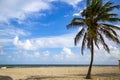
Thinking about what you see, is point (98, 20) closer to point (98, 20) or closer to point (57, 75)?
point (98, 20)

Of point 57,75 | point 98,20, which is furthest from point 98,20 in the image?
point 57,75

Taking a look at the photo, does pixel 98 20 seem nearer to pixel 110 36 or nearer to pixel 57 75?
pixel 110 36

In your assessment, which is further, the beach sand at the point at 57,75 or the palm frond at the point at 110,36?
the beach sand at the point at 57,75

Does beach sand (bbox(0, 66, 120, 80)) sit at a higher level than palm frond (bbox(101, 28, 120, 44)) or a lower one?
lower

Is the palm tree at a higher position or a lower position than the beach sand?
higher

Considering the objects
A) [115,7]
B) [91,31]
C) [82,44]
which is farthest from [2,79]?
[115,7]

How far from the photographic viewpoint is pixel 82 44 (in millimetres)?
18516

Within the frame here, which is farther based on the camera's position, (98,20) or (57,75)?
(57,75)

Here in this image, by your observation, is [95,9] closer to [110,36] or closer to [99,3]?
[99,3]

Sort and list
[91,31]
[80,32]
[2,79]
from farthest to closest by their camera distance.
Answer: [80,32] → [91,31] → [2,79]

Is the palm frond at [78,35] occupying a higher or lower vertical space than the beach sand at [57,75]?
higher

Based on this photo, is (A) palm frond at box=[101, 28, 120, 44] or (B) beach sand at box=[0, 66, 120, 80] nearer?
(A) palm frond at box=[101, 28, 120, 44]

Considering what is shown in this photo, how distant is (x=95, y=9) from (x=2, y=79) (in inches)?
422

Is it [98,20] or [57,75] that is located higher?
[98,20]
